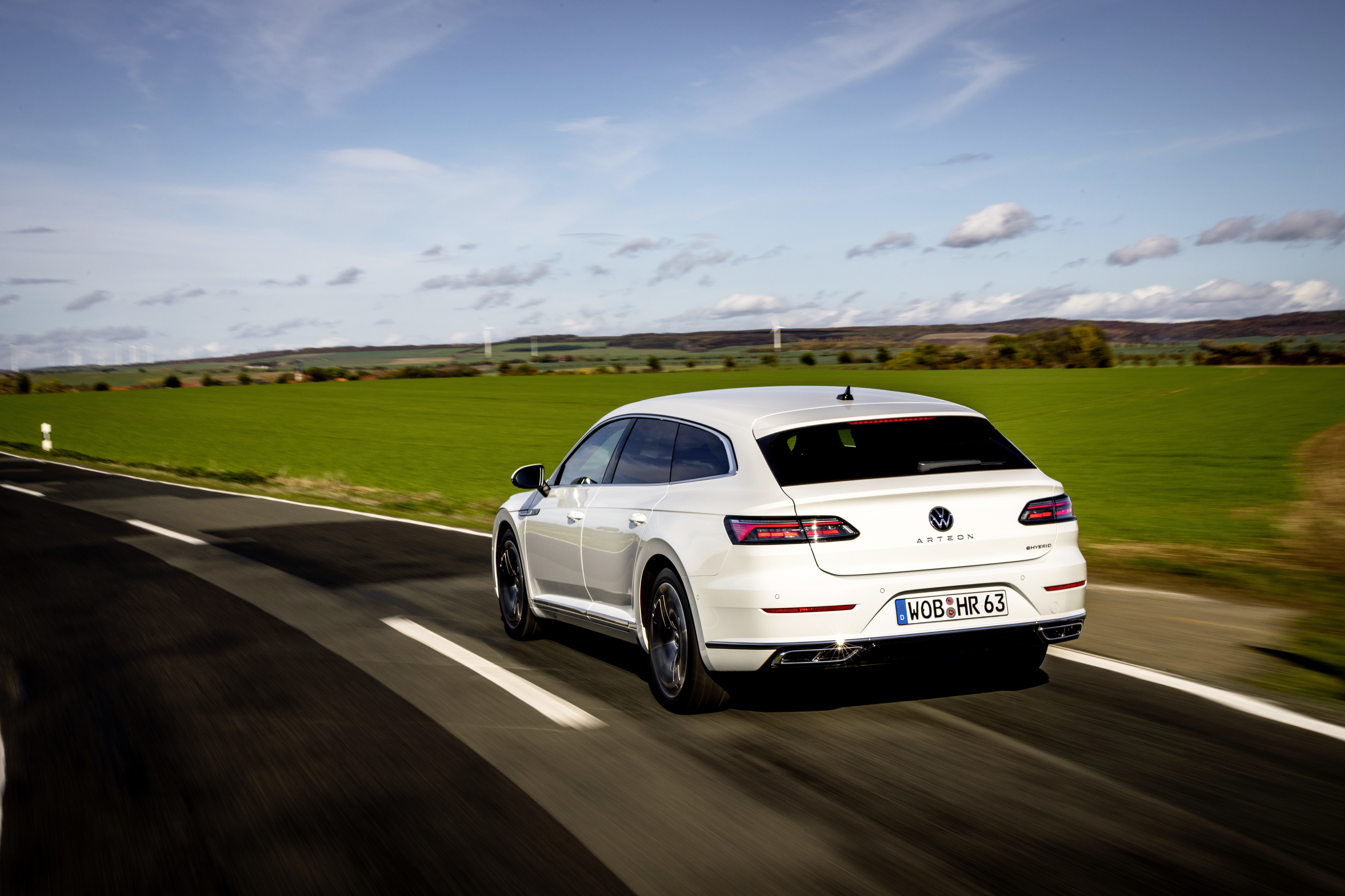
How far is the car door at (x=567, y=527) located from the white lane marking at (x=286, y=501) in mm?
1039

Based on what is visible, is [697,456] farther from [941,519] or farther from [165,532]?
[165,532]

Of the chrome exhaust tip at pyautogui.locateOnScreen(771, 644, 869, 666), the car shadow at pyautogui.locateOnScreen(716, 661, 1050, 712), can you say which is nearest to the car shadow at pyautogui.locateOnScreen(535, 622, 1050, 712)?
the car shadow at pyautogui.locateOnScreen(716, 661, 1050, 712)

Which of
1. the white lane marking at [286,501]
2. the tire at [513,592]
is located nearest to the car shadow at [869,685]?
the tire at [513,592]

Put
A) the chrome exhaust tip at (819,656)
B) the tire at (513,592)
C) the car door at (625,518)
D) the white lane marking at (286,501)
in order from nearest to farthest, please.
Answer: the chrome exhaust tip at (819,656) < the car door at (625,518) < the tire at (513,592) < the white lane marking at (286,501)

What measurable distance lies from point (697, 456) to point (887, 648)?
4.67ft

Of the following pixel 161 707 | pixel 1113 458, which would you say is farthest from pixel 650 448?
pixel 1113 458

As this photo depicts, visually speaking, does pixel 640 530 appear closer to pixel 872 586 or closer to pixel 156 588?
pixel 872 586

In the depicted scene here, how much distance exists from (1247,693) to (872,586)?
216 centimetres

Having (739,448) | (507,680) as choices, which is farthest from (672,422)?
(507,680)

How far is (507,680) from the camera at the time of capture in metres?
6.71

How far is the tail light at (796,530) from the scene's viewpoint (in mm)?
5234

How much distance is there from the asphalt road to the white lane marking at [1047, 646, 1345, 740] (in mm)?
107

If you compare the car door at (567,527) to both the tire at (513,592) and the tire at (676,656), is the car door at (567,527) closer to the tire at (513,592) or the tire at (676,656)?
the tire at (513,592)

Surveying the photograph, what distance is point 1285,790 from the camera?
Result: 4.39 m
